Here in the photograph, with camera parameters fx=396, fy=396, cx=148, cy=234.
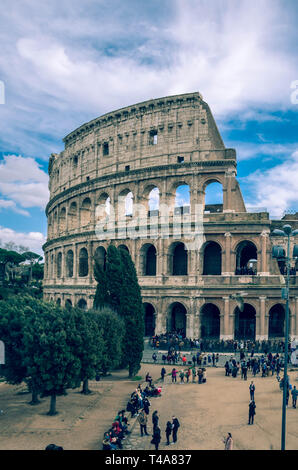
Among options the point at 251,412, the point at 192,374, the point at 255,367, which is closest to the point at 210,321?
the point at 255,367

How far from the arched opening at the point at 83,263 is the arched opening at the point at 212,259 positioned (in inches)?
526

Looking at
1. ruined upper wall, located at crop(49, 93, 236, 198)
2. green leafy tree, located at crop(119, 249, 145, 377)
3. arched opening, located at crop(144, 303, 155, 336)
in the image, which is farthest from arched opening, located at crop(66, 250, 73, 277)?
green leafy tree, located at crop(119, 249, 145, 377)

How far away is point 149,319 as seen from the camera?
36.7m

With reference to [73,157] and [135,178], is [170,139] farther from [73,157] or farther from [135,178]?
[73,157]

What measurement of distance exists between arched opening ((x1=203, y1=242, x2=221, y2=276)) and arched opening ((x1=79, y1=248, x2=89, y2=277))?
43.8ft

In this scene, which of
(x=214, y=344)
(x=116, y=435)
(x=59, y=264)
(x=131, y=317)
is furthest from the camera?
(x=59, y=264)

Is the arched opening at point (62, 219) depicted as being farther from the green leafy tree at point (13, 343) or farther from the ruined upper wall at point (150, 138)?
the green leafy tree at point (13, 343)

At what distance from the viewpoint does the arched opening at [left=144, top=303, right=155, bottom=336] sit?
3622cm

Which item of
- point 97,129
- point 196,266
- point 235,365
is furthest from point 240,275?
point 97,129

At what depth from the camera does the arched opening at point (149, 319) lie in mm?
36219

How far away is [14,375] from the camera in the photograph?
702 inches

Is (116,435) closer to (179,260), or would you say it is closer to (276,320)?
(179,260)

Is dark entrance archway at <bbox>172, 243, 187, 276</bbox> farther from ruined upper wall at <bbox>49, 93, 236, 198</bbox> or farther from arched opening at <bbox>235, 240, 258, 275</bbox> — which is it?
ruined upper wall at <bbox>49, 93, 236, 198</bbox>

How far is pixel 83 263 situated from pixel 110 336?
2118cm
